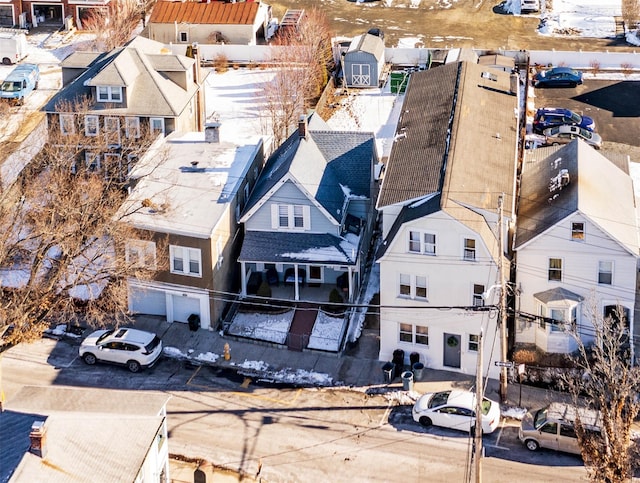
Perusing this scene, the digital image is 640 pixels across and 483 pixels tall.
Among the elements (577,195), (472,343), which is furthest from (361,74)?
(472,343)

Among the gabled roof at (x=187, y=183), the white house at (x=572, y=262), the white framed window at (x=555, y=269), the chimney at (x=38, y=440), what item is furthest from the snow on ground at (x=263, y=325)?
the chimney at (x=38, y=440)

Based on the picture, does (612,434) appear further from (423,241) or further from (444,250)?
(423,241)

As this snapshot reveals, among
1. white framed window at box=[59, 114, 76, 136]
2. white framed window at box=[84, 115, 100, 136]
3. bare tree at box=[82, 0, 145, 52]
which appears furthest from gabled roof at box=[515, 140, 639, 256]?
bare tree at box=[82, 0, 145, 52]

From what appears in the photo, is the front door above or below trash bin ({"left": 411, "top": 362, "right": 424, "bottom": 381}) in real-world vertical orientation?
above

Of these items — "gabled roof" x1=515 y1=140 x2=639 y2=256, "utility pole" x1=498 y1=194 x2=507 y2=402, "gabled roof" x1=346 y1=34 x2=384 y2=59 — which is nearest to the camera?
"utility pole" x1=498 y1=194 x2=507 y2=402

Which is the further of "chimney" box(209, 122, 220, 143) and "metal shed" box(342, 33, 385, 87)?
"metal shed" box(342, 33, 385, 87)

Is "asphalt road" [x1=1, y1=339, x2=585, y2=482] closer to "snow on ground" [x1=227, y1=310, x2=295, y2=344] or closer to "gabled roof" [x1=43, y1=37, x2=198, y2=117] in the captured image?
"snow on ground" [x1=227, y1=310, x2=295, y2=344]
